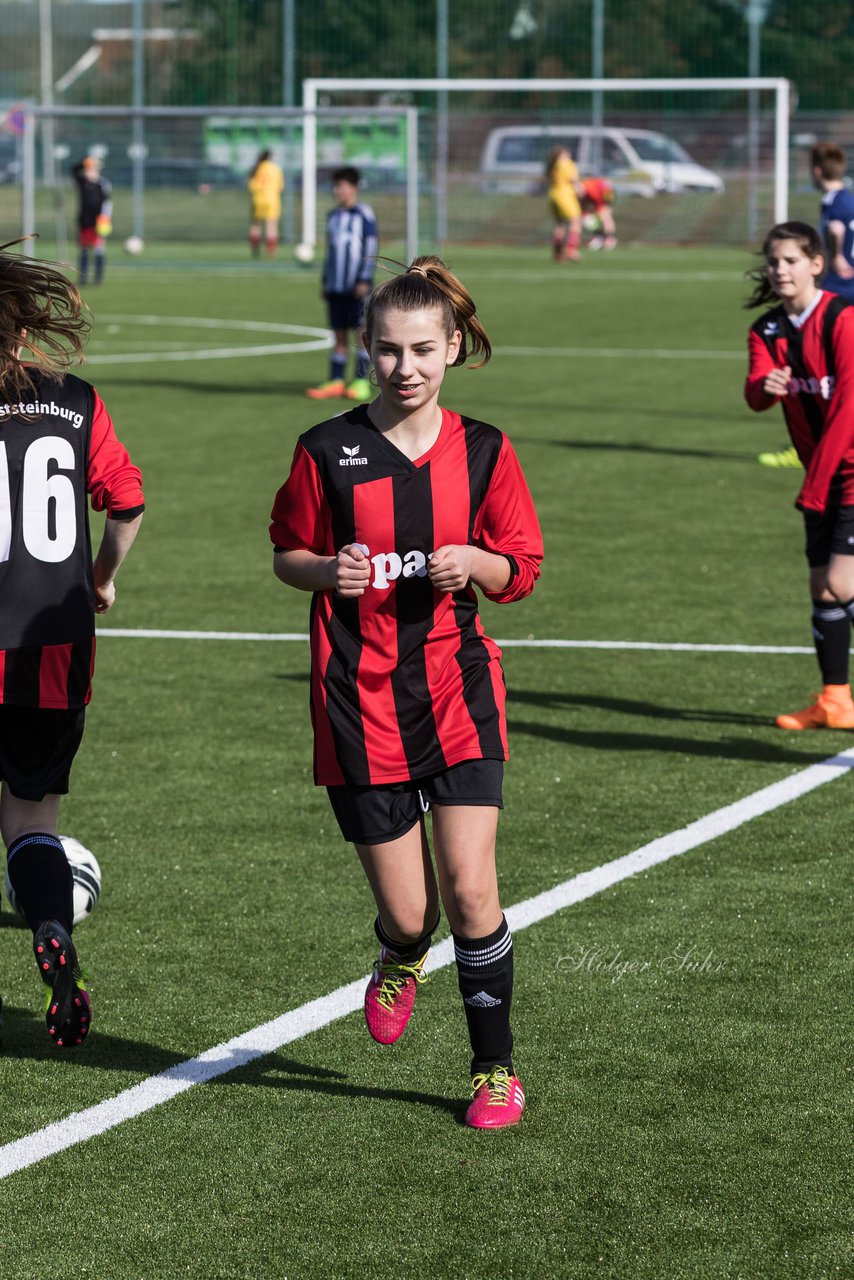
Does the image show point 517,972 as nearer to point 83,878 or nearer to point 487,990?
point 487,990

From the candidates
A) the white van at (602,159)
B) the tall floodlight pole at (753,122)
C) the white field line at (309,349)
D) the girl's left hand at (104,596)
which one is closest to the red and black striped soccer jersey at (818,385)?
the girl's left hand at (104,596)

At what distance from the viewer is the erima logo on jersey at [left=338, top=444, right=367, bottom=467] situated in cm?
424

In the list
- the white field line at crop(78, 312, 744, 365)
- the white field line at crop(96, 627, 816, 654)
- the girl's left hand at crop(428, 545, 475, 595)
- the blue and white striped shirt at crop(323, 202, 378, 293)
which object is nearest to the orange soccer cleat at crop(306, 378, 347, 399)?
the blue and white striped shirt at crop(323, 202, 378, 293)

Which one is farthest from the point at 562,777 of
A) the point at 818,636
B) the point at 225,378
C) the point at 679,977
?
the point at 225,378

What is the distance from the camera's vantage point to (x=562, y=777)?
7.21 meters

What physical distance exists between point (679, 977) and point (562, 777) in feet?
6.65

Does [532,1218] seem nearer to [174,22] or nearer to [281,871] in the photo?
[281,871]

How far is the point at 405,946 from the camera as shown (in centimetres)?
441

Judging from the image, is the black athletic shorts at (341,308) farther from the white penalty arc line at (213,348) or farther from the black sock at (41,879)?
the black sock at (41,879)

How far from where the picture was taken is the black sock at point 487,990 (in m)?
4.29

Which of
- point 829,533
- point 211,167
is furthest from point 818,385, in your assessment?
point 211,167

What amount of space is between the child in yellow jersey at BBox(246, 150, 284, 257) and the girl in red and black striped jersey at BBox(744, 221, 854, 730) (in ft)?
102

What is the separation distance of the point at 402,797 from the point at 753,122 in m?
40.2

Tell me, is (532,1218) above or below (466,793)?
below
